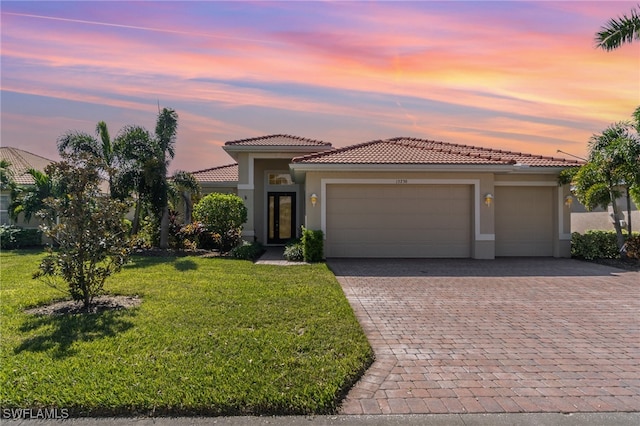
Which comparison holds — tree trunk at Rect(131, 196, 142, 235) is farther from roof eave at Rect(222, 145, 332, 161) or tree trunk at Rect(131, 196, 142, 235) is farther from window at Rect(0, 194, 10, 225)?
window at Rect(0, 194, 10, 225)

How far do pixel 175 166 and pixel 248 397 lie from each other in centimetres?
1368

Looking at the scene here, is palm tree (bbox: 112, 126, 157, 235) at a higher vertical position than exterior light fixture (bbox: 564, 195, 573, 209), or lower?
higher

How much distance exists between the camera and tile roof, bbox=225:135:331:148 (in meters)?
17.0

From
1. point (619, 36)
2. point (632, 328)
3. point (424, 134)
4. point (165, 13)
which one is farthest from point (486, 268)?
point (165, 13)

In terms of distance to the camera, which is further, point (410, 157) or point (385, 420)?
point (410, 157)

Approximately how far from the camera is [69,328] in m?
5.79

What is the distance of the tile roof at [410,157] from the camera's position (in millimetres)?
13398

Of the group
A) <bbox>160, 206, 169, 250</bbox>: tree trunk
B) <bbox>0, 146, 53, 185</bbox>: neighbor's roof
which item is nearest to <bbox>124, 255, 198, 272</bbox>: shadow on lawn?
<bbox>160, 206, 169, 250</bbox>: tree trunk

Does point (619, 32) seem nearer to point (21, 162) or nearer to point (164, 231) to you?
point (164, 231)

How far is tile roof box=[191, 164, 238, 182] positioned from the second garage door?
8172 mm

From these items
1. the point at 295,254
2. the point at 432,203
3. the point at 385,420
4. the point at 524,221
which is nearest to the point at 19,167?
the point at 295,254

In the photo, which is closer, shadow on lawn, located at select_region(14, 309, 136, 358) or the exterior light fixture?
shadow on lawn, located at select_region(14, 309, 136, 358)

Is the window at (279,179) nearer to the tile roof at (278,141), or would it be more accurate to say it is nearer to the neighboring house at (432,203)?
the tile roof at (278,141)

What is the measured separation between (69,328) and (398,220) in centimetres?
1054
